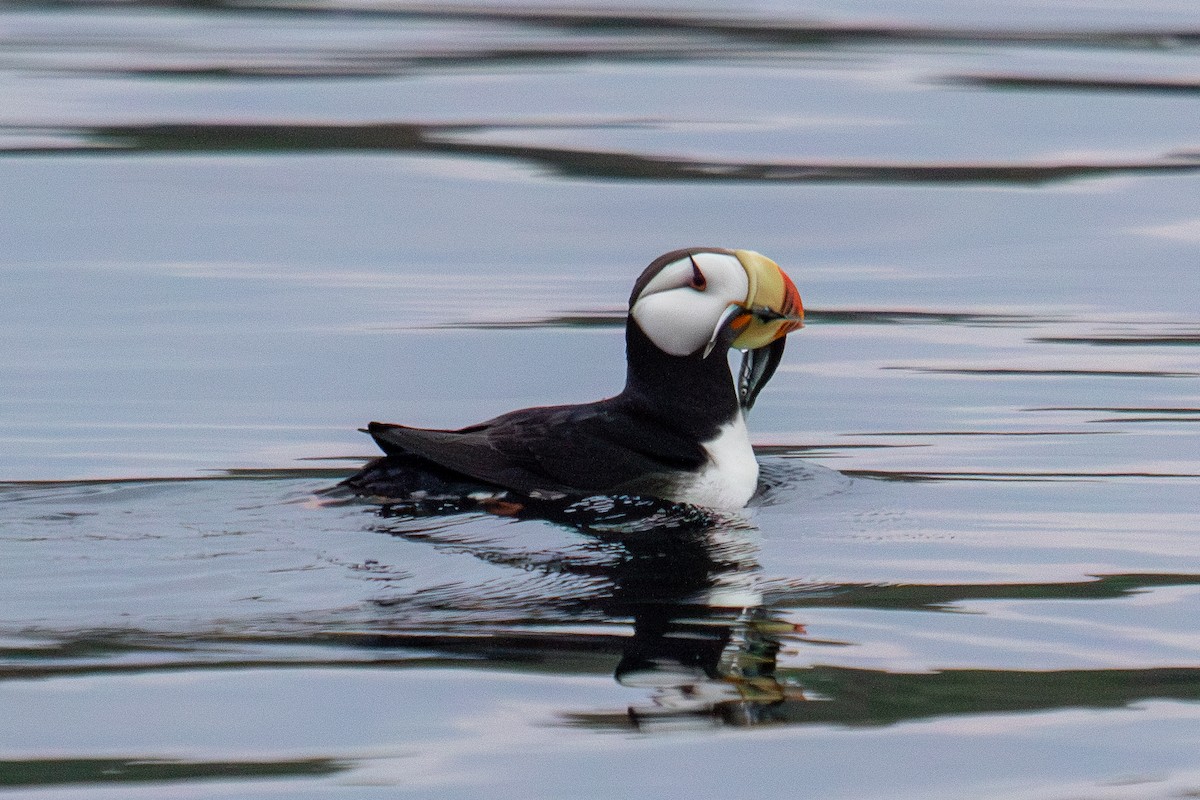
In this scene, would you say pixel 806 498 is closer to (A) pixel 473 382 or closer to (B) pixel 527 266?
(A) pixel 473 382

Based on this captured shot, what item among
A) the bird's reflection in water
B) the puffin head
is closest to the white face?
the puffin head

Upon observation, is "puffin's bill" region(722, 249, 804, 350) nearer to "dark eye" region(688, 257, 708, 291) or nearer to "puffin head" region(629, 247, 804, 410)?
"puffin head" region(629, 247, 804, 410)

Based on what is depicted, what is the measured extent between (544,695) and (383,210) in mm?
8213

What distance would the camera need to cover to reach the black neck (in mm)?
6227

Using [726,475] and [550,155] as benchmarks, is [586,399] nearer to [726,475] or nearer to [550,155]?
[726,475]

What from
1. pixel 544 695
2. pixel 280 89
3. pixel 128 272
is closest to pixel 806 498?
pixel 544 695

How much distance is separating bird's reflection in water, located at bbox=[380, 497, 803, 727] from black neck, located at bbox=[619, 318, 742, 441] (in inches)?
13.6

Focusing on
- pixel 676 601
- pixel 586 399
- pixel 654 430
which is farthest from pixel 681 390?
pixel 586 399

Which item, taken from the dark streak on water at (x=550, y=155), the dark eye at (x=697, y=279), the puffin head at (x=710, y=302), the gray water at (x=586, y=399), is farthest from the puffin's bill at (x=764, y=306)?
the dark streak on water at (x=550, y=155)

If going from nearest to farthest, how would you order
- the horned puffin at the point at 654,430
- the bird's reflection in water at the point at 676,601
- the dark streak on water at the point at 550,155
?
the bird's reflection in water at the point at 676,601 < the horned puffin at the point at 654,430 < the dark streak on water at the point at 550,155

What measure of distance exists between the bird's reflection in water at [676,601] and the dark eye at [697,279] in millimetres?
710

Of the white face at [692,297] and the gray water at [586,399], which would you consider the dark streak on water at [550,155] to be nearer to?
the gray water at [586,399]

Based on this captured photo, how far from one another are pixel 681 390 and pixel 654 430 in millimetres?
176

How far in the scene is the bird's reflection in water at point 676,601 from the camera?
434 cm
